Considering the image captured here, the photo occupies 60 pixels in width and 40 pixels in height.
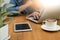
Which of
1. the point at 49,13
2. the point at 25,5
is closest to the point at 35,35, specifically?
the point at 49,13

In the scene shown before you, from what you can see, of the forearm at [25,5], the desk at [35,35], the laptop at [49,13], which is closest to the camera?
the desk at [35,35]

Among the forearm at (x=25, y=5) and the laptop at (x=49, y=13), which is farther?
the forearm at (x=25, y=5)

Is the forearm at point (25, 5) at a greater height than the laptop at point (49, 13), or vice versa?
the forearm at point (25, 5)

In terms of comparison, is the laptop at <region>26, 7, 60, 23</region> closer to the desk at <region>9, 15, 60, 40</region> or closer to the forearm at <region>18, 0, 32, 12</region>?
the desk at <region>9, 15, 60, 40</region>

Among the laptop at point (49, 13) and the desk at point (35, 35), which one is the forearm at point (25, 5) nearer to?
the laptop at point (49, 13)

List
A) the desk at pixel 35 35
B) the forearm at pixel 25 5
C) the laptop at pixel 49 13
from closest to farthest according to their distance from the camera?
the desk at pixel 35 35 → the laptop at pixel 49 13 → the forearm at pixel 25 5

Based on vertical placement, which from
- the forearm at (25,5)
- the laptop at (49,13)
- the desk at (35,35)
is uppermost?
the forearm at (25,5)

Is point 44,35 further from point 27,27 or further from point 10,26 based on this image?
point 10,26

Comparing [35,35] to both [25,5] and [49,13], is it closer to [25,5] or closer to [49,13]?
[49,13]

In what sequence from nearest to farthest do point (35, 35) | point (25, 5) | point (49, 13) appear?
point (35, 35) < point (49, 13) < point (25, 5)

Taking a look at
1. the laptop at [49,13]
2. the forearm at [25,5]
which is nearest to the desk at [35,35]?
the laptop at [49,13]

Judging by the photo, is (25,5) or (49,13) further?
(25,5)

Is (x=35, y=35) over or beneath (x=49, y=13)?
beneath

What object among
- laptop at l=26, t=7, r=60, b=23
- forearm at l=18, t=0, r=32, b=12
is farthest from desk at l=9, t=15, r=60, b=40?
forearm at l=18, t=0, r=32, b=12
